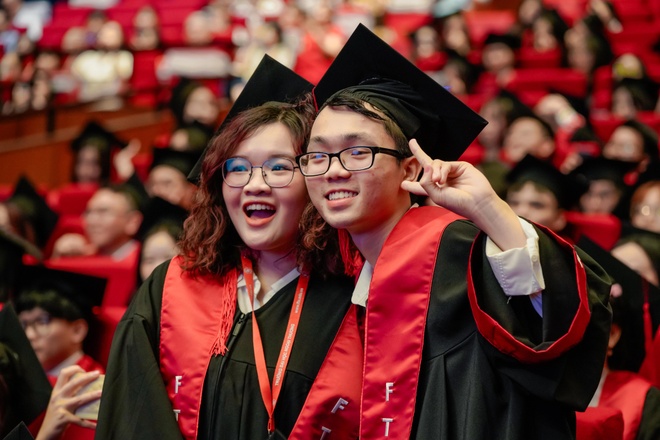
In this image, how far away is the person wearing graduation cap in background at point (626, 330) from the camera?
2.81 metres

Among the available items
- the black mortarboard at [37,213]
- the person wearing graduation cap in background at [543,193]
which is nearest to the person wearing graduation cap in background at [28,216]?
the black mortarboard at [37,213]

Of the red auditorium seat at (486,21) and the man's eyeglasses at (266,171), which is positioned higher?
the red auditorium seat at (486,21)

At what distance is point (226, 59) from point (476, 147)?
397 cm

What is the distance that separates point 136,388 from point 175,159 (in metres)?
3.50

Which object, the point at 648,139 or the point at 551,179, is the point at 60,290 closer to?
the point at 551,179

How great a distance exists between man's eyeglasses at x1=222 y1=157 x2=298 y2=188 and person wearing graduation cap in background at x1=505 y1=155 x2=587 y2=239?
2.14 meters

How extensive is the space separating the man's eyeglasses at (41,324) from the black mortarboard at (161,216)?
107 cm

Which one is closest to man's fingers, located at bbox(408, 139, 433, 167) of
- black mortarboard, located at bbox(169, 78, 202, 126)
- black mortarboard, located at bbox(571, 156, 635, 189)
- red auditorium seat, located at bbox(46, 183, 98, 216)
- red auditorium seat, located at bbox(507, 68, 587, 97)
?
black mortarboard, located at bbox(571, 156, 635, 189)

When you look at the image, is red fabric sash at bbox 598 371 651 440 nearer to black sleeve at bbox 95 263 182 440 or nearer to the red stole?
the red stole

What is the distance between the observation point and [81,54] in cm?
1017

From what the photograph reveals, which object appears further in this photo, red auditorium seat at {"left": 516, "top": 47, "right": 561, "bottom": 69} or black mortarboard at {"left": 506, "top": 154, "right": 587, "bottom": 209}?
red auditorium seat at {"left": 516, "top": 47, "right": 561, "bottom": 69}

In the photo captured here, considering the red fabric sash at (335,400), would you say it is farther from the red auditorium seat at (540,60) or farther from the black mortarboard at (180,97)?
the red auditorium seat at (540,60)

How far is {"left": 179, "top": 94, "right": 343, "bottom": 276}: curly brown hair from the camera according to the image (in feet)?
7.54

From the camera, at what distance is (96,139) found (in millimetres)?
7020
